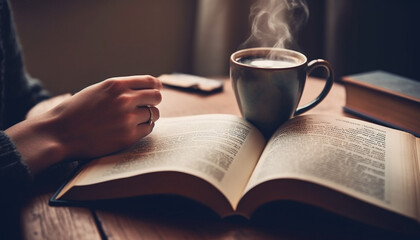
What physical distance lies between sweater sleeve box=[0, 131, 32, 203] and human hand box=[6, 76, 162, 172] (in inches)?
0.6

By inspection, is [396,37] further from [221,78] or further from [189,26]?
[189,26]

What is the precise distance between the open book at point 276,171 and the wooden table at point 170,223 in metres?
0.02

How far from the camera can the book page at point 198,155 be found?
0.49m

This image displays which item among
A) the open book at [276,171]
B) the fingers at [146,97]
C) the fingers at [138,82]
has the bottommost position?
the open book at [276,171]

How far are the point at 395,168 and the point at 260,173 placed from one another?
20cm

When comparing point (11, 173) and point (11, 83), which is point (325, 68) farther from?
point (11, 83)

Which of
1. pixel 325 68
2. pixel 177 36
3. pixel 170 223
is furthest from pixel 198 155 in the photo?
pixel 177 36

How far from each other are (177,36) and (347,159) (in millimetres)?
1505

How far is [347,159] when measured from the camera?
1.69 ft

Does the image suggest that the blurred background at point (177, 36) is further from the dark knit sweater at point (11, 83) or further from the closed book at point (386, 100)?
the closed book at point (386, 100)

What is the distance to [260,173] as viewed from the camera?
50cm

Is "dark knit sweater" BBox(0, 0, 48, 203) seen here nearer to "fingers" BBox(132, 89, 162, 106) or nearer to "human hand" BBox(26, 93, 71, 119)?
"human hand" BBox(26, 93, 71, 119)

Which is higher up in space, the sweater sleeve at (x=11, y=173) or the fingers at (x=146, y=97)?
the fingers at (x=146, y=97)

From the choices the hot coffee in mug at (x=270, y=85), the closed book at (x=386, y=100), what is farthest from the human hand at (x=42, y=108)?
the closed book at (x=386, y=100)
